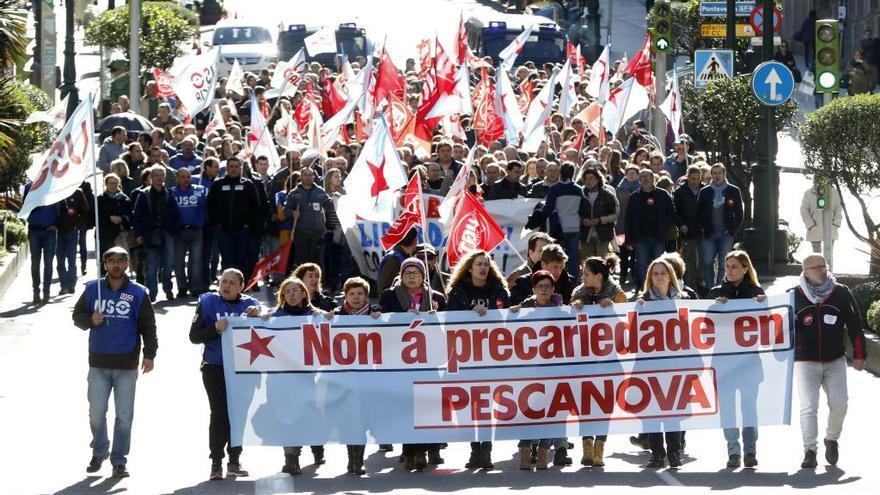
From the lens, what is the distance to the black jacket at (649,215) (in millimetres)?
21641

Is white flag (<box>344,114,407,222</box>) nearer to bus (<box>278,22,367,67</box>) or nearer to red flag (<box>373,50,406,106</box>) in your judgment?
red flag (<box>373,50,406,106</box>)

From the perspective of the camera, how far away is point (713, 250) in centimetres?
2227

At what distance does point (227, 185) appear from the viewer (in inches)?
892

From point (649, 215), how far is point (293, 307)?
8643 mm

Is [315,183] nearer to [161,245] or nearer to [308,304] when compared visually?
[161,245]

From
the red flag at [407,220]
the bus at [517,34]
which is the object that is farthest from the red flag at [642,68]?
the bus at [517,34]

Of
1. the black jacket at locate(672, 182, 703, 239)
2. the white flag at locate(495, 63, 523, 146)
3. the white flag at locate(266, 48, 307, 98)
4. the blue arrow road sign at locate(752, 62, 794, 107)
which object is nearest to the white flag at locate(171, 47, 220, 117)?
the white flag at locate(266, 48, 307, 98)

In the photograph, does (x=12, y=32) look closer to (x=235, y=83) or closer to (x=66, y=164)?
(x=66, y=164)

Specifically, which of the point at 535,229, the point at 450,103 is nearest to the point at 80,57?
the point at 450,103

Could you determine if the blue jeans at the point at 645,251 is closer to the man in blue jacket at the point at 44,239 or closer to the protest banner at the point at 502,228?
the protest banner at the point at 502,228

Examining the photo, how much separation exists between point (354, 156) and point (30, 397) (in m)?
8.96

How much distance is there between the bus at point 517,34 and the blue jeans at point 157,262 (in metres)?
25.7

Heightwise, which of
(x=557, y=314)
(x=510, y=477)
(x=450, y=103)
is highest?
(x=450, y=103)

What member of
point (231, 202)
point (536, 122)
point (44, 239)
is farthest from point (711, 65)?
point (44, 239)
